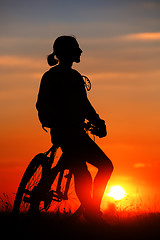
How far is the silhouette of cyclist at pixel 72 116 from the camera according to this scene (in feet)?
28.1

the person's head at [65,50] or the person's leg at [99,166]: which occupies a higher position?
the person's head at [65,50]

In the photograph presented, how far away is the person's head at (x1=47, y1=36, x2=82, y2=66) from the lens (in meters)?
8.64

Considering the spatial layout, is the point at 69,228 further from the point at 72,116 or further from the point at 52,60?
the point at 52,60

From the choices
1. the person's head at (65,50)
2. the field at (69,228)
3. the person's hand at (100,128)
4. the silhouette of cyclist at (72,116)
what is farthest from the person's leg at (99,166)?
the person's head at (65,50)

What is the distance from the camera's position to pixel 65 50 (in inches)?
340

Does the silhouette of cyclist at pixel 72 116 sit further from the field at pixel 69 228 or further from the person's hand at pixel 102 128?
the field at pixel 69 228

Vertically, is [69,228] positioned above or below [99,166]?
below

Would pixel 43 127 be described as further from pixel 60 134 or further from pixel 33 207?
pixel 33 207

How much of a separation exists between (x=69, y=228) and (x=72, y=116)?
6.00 feet

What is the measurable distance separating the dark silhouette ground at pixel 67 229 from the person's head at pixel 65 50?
256 centimetres

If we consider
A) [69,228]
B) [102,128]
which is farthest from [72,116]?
[69,228]

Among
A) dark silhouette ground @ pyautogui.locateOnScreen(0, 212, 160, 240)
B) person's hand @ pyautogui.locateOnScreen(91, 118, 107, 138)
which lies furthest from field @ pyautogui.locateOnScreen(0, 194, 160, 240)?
person's hand @ pyautogui.locateOnScreen(91, 118, 107, 138)

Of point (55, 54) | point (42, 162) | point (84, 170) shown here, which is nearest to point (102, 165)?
point (84, 170)

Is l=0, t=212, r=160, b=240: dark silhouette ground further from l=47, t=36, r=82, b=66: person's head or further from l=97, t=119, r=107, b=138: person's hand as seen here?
l=47, t=36, r=82, b=66: person's head
